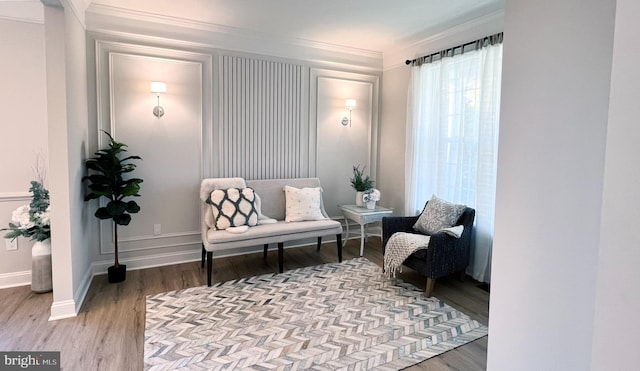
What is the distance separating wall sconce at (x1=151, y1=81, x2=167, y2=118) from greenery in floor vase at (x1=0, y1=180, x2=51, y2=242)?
1.24 metres

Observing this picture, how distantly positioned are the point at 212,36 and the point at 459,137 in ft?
9.54

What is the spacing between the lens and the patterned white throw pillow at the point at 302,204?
3.97 metres

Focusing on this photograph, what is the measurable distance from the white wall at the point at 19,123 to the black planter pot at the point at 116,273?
71 centimetres

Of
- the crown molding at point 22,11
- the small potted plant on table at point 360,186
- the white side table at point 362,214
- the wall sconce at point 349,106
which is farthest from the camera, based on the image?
the wall sconce at point 349,106

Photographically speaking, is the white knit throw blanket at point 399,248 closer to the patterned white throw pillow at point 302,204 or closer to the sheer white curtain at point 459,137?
the sheer white curtain at point 459,137

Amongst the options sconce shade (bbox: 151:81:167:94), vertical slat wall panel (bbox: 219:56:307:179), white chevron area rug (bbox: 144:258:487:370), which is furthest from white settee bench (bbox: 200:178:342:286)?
sconce shade (bbox: 151:81:167:94)

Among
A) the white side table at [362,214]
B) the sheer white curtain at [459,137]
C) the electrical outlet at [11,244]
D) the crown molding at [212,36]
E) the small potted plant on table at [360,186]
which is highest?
the crown molding at [212,36]

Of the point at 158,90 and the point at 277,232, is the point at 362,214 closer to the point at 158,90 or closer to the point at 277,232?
the point at 277,232

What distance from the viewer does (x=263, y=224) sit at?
12.4 ft

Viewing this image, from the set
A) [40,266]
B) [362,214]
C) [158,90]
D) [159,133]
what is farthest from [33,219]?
[362,214]

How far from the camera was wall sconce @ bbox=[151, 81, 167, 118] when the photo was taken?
3.55 metres

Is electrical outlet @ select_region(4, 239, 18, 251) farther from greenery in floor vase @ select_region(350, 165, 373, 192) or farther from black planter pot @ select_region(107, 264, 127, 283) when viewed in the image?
greenery in floor vase @ select_region(350, 165, 373, 192)

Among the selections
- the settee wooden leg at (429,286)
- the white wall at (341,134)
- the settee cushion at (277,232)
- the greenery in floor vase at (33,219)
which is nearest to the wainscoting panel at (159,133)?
the greenery in floor vase at (33,219)

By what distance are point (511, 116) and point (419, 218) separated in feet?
8.32
